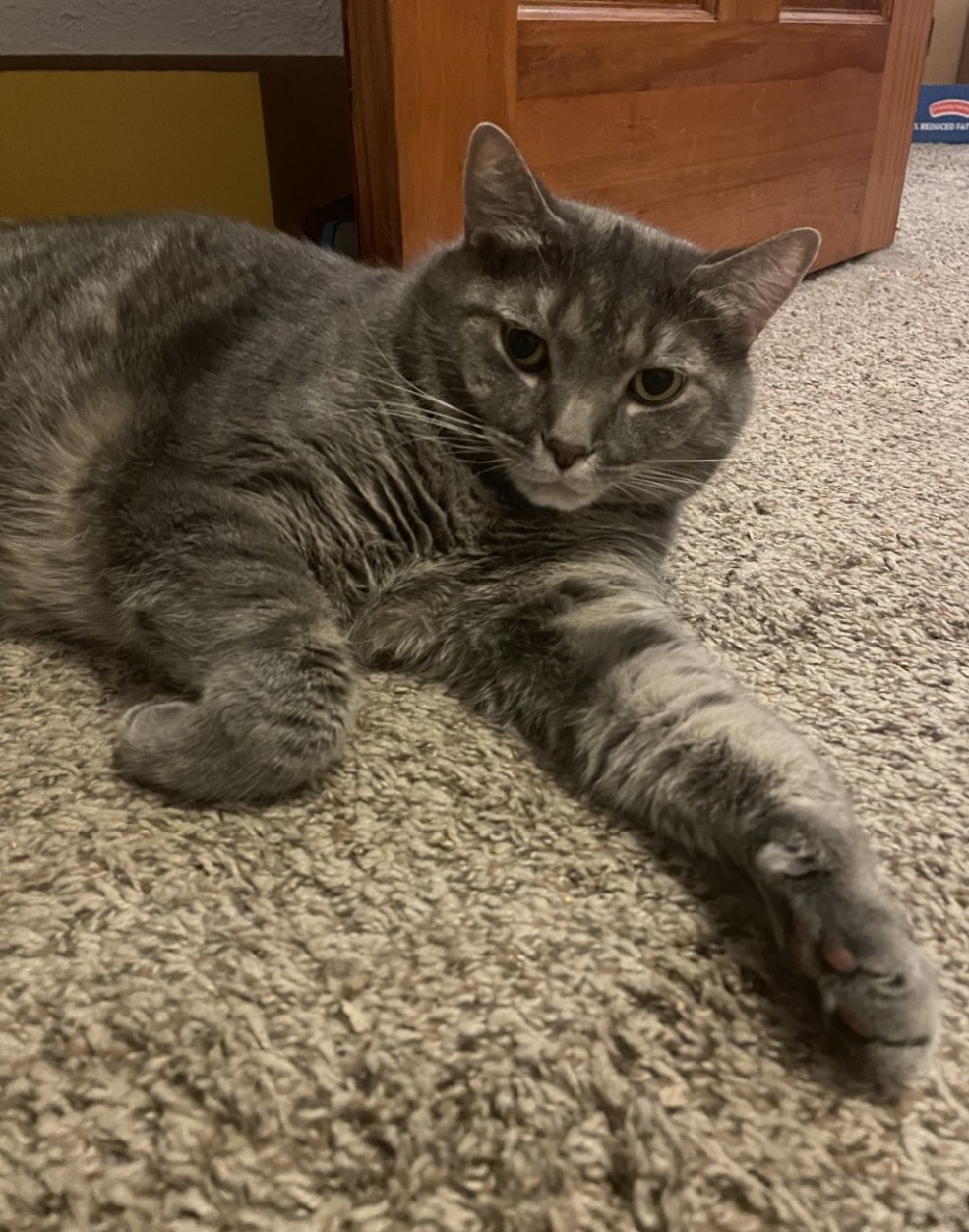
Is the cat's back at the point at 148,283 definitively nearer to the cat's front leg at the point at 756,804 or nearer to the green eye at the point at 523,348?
the green eye at the point at 523,348

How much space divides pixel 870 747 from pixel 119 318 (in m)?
0.96

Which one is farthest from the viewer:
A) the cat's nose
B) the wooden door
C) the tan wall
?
the tan wall

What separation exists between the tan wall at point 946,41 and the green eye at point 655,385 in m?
4.59

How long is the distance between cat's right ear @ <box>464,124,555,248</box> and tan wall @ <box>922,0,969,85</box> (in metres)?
4.57

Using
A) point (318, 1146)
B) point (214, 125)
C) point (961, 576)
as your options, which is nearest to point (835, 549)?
point (961, 576)

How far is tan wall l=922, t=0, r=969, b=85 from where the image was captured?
182 inches

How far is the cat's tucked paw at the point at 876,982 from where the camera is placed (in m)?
0.61

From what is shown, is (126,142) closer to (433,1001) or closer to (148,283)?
(148,283)

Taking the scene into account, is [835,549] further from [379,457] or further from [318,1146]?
[318,1146]

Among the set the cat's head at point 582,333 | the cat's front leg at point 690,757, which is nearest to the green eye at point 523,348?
the cat's head at point 582,333

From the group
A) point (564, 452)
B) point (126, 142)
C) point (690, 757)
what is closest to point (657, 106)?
point (126, 142)

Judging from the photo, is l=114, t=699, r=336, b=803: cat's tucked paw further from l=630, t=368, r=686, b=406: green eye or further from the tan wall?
the tan wall

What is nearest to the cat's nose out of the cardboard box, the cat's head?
the cat's head

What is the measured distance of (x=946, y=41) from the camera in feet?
15.4
